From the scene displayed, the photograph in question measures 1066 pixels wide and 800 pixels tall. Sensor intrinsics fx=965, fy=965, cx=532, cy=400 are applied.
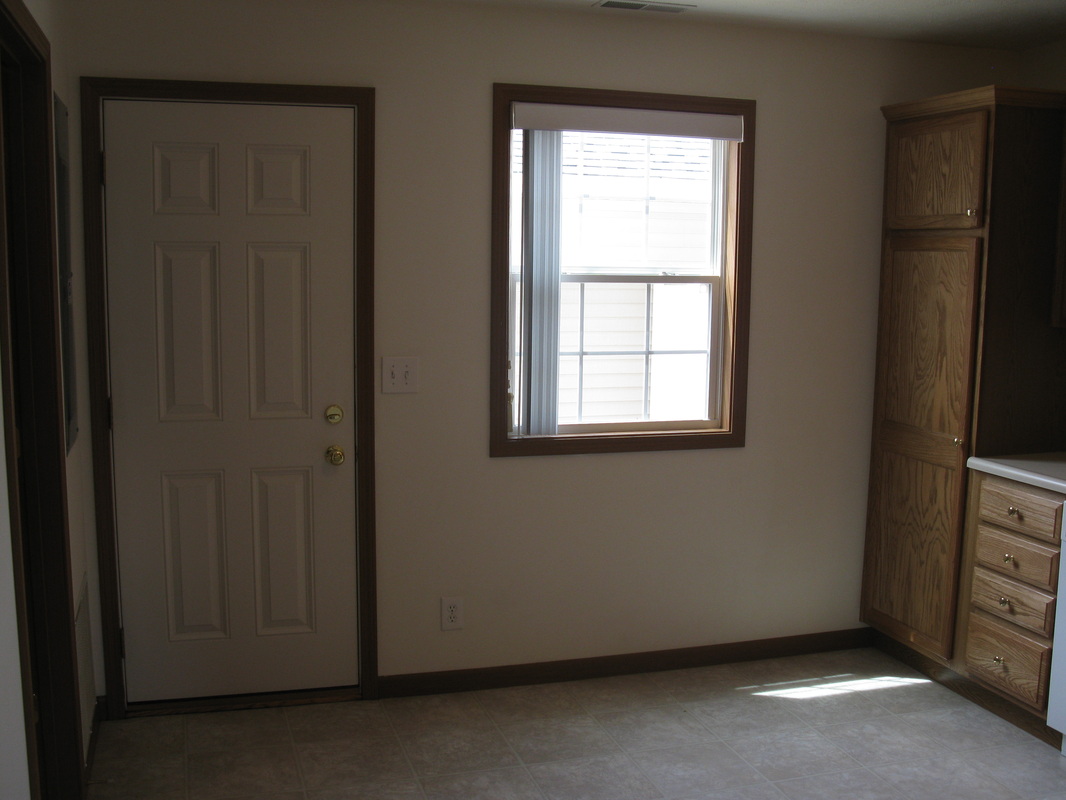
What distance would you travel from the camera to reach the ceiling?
3195 millimetres

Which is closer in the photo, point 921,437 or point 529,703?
point 529,703

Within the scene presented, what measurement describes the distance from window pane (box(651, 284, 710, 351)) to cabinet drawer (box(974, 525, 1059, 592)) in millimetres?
1194

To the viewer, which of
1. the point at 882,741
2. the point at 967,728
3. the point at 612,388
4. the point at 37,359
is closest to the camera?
the point at 37,359

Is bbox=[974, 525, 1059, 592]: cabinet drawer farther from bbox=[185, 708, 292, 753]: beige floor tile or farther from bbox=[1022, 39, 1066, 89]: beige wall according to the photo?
bbox=[185, 708, 292, 753]: beige floor tile

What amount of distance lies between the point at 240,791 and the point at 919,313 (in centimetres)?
280

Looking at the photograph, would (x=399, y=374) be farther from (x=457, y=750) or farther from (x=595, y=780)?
(x=595, y=780)

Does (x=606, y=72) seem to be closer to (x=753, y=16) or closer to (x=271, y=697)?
(x=753, y=16)

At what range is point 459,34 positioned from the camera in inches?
127

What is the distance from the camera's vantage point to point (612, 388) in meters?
3.60

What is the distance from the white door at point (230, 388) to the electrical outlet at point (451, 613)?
0.32 m

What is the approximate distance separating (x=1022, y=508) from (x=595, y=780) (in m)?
1.64

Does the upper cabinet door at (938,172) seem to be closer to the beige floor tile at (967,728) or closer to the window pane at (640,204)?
the window pane at (640,204)

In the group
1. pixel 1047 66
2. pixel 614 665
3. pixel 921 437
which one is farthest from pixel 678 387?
pixel 1047 66

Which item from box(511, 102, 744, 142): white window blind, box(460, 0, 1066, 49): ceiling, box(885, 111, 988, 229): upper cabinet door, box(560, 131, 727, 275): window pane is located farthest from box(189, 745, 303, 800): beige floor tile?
box(885, 111, 988, 229): upper cabinet door
